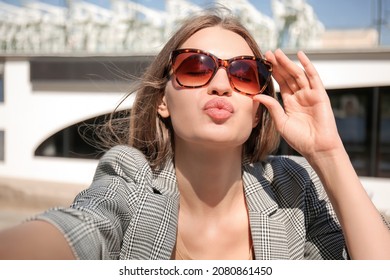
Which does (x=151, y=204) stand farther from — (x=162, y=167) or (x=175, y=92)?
(x=175, y=92)

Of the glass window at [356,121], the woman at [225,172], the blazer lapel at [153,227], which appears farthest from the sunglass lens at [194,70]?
the glass window at [356,121]

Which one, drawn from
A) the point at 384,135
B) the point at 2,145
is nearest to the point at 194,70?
the point at 384,135

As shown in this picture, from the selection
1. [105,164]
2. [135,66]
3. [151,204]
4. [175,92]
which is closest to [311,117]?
[175,92]

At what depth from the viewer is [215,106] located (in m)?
1.39

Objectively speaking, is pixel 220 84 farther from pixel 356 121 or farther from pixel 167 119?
pixel 356 121

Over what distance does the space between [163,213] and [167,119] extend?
0.48 meters

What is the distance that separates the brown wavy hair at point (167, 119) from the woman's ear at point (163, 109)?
0.05ft

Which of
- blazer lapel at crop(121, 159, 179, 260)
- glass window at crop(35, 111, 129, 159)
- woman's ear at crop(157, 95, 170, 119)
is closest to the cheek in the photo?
woman's ear at crop(157, 95, 170, 119)

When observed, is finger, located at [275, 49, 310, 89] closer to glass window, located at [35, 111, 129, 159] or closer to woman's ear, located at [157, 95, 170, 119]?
woman's ear, located at [157, 95, 170, 119]

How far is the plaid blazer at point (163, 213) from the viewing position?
112 centimetres

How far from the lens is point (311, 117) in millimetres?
1429

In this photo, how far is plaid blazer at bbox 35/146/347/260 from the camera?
44.1 inches

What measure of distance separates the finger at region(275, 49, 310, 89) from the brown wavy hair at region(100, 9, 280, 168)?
121 millimetres

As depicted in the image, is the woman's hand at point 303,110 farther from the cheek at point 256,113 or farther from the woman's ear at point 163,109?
the woman's ear at point 163,109
